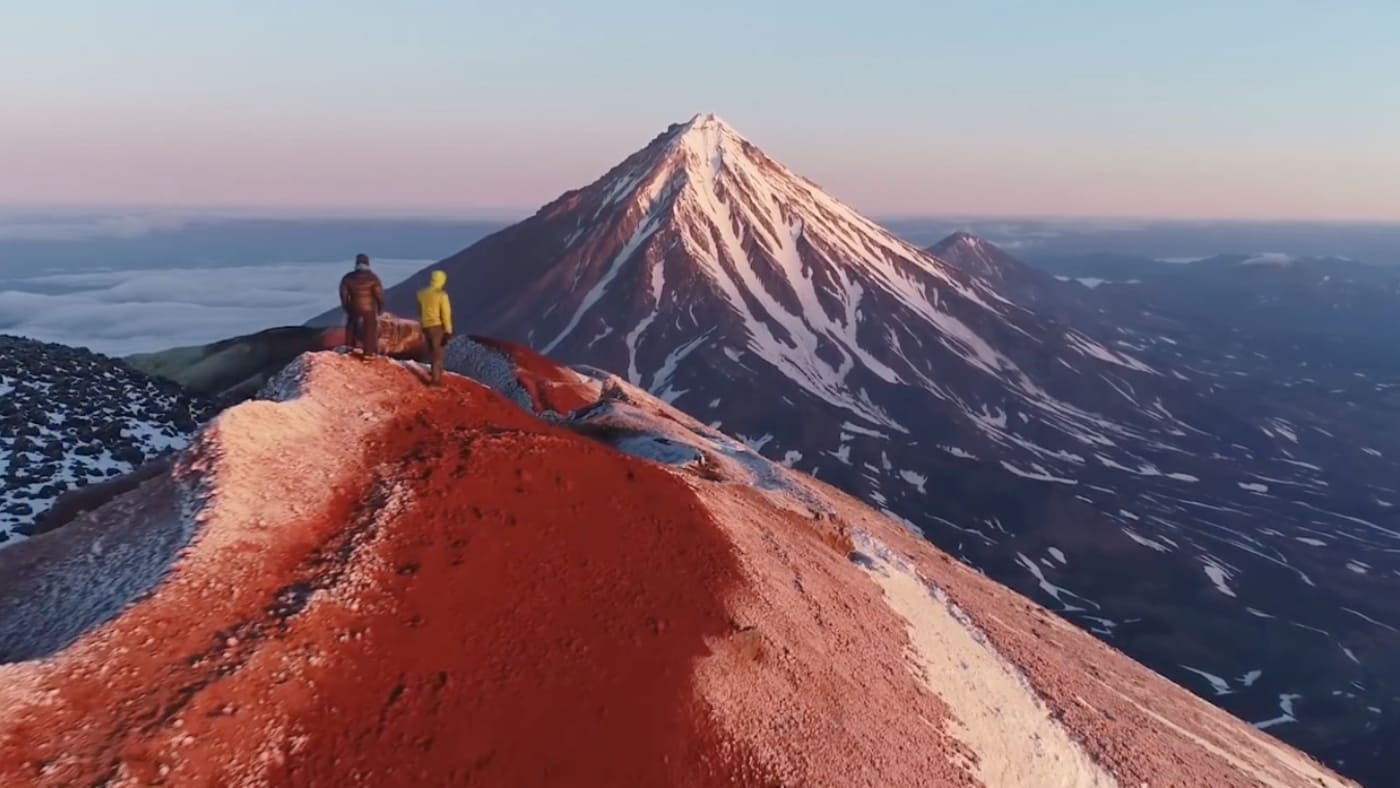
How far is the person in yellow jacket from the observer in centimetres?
Answer: 2478

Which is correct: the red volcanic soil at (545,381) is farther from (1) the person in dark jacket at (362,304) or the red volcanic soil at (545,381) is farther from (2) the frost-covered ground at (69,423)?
(1) the person in dark jacket at (362,304)

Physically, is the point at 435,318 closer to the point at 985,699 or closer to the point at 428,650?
the point at 428,650

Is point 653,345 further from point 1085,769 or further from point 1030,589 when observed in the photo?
point 1085,769

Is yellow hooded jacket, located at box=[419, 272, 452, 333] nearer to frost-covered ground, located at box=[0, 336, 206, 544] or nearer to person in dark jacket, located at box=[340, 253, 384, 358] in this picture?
person in dark jacket, located at box=[340, 253, 384, 358]

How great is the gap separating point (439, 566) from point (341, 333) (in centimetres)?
4161

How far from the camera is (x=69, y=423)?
28781 millimetres

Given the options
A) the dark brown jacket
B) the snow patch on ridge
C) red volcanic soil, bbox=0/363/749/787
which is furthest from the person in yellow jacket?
the snow patch on ridge

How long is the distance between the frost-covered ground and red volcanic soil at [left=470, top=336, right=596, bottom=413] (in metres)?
17.4

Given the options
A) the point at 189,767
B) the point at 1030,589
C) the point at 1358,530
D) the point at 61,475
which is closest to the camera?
the point at 189,767

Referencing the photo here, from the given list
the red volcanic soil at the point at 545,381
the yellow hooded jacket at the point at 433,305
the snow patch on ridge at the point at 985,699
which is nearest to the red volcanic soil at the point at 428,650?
the yellow hooded jacket at the point at 433,305

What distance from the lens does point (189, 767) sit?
12.4m

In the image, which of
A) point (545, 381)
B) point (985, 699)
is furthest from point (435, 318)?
point (545, 381)

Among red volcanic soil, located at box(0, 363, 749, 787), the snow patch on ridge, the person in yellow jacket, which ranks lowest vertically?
the snow patch on ridge

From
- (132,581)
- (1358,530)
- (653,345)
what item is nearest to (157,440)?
(132,581)
